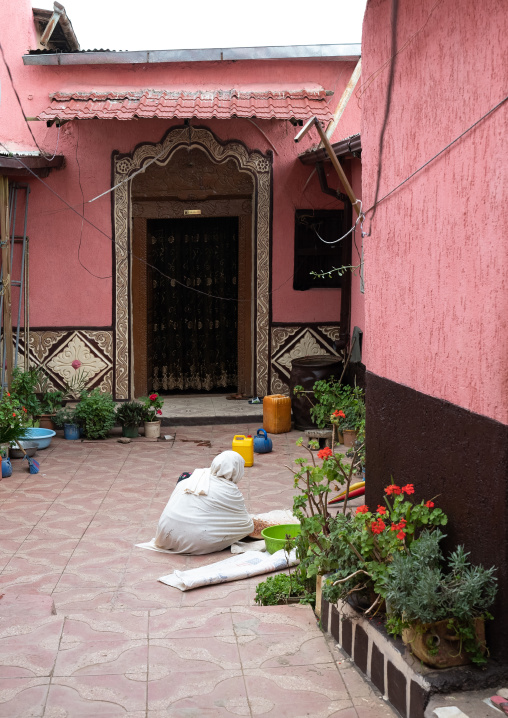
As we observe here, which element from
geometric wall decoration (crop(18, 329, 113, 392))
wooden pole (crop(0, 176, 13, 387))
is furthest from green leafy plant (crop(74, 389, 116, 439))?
wooden pole (crop(0, 176, 13, 387))

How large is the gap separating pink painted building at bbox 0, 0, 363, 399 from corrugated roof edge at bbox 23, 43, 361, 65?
0.02 m

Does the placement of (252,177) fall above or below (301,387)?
above

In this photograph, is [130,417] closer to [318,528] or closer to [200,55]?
[200,55]

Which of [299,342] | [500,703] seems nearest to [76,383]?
[299,342]

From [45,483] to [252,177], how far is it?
5416 millimetres

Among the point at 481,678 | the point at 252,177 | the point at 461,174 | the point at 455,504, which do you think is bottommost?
the point at 481,678

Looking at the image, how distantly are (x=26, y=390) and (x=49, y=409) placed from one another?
0.48 m

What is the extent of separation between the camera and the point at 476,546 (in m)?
3.37

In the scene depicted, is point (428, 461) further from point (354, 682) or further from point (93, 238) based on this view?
point (93, 238)

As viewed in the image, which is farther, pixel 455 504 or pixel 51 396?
pixel 51 396

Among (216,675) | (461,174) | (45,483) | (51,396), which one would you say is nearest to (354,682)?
(216,675)

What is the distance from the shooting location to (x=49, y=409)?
412 inches

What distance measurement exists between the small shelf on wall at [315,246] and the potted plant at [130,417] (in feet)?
9.48

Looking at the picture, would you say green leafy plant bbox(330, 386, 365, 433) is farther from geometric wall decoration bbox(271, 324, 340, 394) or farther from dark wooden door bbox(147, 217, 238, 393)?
dark wooden door bbox(147, 217, 238, 393)
